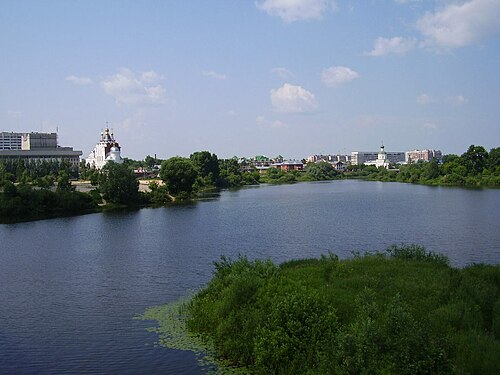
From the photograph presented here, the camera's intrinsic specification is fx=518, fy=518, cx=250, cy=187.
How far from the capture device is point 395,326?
9977 millimetres

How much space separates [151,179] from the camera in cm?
8944

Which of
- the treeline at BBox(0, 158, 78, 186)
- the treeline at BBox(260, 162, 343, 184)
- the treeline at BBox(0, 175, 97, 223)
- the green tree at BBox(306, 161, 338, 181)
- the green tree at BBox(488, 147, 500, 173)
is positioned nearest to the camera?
the treeline at BBox(0, 175, 97, 223)

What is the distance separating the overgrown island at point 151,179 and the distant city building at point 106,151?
21.6 feet

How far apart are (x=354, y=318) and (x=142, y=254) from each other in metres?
17.4

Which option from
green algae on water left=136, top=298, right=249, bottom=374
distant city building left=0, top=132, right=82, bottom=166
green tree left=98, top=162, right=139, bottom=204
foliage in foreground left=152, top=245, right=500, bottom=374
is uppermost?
distant city building left=0, top=132, right=82, bottom=166

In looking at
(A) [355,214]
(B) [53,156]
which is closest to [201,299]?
(A) [355,214]

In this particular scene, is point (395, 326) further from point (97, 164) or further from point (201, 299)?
point (97, 164)

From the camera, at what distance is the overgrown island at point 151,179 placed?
47.1 m

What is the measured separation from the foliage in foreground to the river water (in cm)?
178

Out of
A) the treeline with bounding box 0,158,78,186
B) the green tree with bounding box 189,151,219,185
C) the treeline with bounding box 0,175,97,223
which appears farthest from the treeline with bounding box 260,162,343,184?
the treeline with bounding box 0,175,97,223

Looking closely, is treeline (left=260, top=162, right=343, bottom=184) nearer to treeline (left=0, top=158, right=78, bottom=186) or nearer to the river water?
treeline (left=0, top=158, right=78, bottom=186)

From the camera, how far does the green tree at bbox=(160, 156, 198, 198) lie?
6394 centimetres

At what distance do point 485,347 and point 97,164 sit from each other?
327 feet

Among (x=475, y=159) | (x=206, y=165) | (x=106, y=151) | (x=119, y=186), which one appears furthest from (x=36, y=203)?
(x=475, y=159)
